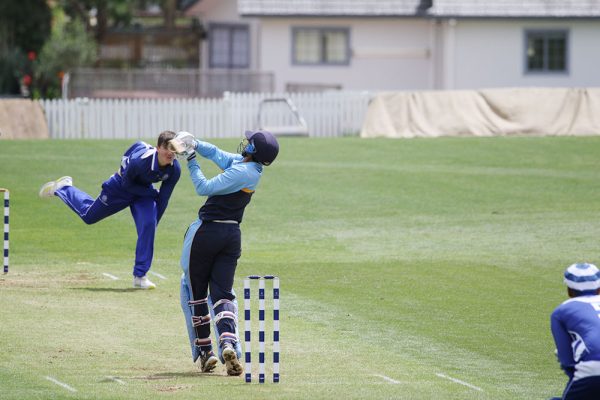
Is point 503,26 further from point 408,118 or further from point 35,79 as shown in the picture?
point 35,79

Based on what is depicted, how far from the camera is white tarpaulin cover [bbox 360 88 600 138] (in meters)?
34.2

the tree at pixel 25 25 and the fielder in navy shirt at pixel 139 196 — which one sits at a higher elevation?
the tree at pixel 25 25

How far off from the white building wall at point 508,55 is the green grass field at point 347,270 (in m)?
12.2

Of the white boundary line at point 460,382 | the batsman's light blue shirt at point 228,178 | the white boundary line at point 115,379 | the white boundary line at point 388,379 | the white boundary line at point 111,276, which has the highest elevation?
the batsman's light blue shirt at point 228,178

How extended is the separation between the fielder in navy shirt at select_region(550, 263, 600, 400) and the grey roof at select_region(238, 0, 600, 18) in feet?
121

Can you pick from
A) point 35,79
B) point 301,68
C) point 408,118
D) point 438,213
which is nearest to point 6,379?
point 438,213

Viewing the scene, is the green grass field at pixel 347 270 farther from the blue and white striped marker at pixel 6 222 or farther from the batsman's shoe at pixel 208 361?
the blue and white striped marker at pixel 6 222

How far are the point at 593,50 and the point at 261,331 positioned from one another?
1476 inches

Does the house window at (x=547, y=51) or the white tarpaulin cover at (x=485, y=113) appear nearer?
the white tarpaulin cover at (x=485, y=113)

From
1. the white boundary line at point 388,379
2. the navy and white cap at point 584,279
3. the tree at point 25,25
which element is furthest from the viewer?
the tree at point 25,25

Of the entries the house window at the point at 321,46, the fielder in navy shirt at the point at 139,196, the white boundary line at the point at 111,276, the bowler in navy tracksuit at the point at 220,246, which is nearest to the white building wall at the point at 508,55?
the house window at the point at 321,46

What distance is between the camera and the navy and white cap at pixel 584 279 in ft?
26.8

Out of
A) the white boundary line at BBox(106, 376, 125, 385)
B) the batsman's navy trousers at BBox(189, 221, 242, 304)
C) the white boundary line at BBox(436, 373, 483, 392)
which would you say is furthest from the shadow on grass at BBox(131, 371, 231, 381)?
the white boundary line at BBox(436, 373, 483, 392)

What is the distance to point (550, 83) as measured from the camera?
45438 millimetres
